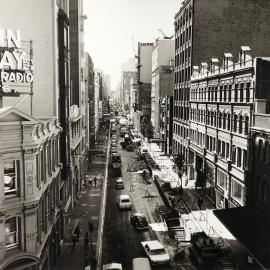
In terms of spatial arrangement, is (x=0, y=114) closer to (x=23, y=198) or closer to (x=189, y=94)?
(x=23, y=198)

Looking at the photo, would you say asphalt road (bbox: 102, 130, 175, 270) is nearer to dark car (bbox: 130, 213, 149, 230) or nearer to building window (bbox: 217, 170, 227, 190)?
dark car (bbox: 130, 213, 149, 230)

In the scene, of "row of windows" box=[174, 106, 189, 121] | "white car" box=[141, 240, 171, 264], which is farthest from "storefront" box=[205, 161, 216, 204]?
"white car" box=[141, 240, 171, 264]

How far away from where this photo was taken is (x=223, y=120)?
4634 cm

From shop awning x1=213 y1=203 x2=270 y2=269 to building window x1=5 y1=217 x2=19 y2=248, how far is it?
15190 millimetres

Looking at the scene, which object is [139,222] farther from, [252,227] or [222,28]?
[222,28]

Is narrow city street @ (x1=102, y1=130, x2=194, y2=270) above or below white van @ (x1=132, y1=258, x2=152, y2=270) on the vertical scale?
below

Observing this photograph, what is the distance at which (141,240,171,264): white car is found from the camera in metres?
30.0

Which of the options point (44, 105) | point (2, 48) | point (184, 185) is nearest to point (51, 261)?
point (44, 105)

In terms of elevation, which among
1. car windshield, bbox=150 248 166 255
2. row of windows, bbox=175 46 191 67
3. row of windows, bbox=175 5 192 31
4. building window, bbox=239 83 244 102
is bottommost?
car windshield, bbox=150 248 166 255

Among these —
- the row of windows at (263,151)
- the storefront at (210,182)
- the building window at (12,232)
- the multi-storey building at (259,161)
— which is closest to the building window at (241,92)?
the multi-storey building at (259,161)

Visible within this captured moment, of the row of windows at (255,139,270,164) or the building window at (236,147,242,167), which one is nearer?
the row of windows at (255,139,270,164)

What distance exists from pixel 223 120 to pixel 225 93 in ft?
10.7

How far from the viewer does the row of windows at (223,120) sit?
39.4 meters

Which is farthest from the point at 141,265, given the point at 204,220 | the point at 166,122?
the point at 166,122
